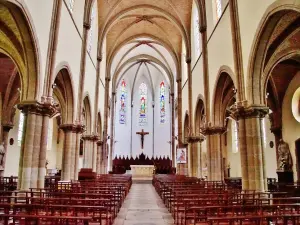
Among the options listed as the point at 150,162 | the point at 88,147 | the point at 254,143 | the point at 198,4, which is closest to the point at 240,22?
the point at 254,143

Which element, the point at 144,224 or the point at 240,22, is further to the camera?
the point at 240,22

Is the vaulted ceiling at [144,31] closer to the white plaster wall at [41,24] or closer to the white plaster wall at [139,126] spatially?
the white plaster wall at [139,126]

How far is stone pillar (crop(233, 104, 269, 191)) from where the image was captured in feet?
35.1

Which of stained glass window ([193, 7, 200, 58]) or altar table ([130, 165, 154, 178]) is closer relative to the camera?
stained glass window ([193, 7, 200, 58])

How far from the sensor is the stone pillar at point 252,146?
10.7 meters

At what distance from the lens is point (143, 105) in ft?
134

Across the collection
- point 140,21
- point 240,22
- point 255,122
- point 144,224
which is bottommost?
point 144,224

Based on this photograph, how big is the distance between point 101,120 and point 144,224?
19.6 m

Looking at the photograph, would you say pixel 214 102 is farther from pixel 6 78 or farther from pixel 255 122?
pixel 6 78

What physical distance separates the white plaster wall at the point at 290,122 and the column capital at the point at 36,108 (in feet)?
46.1

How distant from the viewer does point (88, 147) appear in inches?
→ 854

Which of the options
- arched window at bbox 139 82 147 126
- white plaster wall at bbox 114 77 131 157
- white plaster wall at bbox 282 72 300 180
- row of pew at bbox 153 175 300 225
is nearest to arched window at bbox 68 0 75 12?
row of pew at bbox 153 175 300 225

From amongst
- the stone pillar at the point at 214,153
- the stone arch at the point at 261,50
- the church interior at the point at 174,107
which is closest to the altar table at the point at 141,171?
the church interior at the point at 174,107

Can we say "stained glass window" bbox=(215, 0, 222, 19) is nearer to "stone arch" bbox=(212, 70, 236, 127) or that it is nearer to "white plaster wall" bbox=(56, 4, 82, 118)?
"stone arch" bbox=(212, 70, 236, 127)
